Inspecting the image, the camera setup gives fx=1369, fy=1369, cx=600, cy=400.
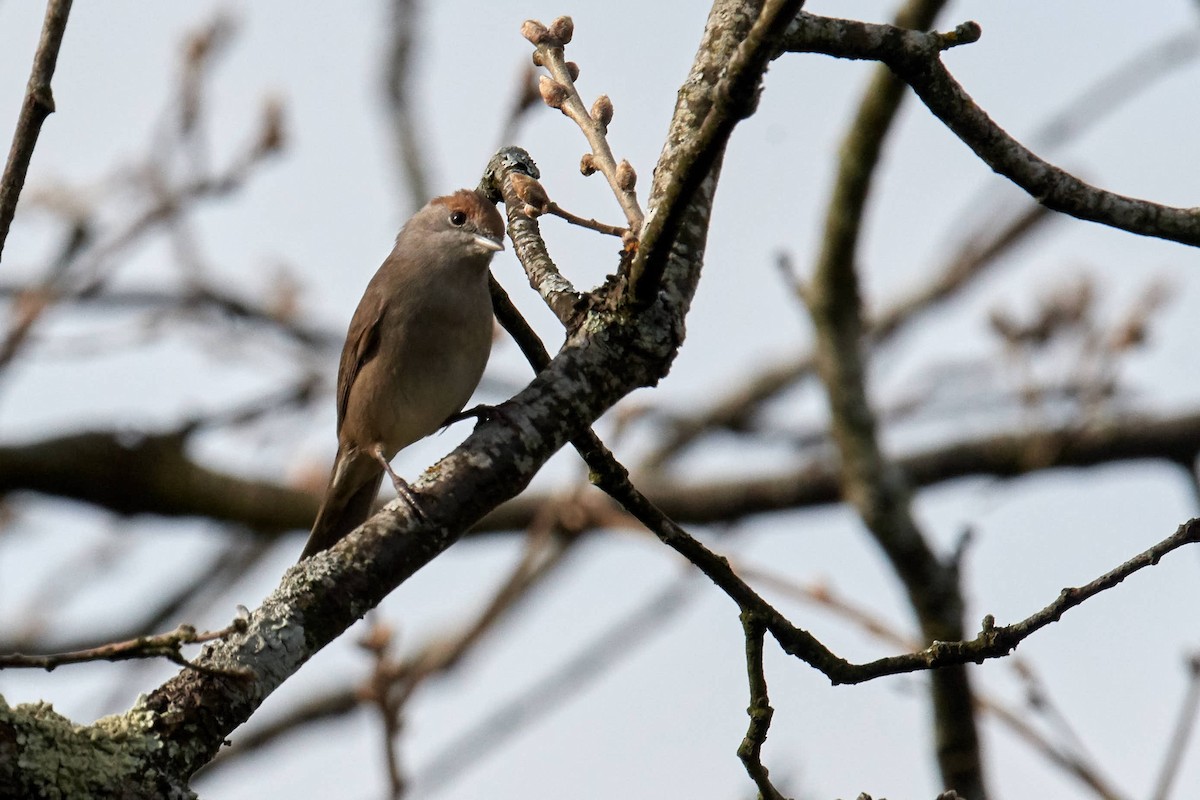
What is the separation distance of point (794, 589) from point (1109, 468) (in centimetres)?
426

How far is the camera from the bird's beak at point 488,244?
5.04m

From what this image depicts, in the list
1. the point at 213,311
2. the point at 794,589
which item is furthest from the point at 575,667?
the point at 213,311

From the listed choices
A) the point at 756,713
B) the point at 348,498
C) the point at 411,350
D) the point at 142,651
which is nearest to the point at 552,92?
the point at 756,713

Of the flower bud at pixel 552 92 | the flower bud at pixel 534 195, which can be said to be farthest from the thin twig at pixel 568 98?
the flower bud at pixel 534 195

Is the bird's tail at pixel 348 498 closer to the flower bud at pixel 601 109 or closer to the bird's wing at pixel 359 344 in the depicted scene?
the bird's wing at pixel 359 344

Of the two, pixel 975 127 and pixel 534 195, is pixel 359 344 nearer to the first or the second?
pixel 534 195

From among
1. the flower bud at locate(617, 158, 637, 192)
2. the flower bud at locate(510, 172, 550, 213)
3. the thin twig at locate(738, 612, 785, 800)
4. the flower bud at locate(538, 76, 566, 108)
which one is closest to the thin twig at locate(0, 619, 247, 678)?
the thin twig at locate(738, 612, 785, 800)

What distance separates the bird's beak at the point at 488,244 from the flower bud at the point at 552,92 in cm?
191

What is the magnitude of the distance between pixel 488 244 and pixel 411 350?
0.51 m

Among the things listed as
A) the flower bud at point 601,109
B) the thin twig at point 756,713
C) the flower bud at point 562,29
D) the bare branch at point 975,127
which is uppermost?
the flower bud at point 562,29

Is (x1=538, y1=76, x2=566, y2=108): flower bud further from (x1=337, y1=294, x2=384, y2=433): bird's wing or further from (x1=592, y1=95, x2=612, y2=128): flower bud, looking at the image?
(x1=337, y1=294, x2=384, y2=433): bird's wing

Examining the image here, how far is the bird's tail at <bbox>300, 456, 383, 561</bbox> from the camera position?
16.8 ft

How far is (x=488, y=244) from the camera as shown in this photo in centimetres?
507

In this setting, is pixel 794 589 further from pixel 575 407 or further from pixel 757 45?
pixel 757 45
